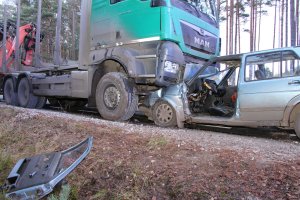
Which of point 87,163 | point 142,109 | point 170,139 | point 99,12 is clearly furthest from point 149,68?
point 87,163

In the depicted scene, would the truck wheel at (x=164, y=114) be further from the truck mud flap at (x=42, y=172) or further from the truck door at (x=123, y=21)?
the truck mud flap at (x=42, y=172)

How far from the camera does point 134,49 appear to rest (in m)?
7.58

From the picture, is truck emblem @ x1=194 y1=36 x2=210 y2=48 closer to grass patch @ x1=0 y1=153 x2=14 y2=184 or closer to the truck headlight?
the truck headlight

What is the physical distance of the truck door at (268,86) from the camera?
5.77 metres

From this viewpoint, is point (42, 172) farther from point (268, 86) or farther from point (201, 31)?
point (201, 31)

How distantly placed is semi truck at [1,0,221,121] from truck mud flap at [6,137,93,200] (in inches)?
126

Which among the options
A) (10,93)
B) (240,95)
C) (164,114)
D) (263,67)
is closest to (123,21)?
(164,114)

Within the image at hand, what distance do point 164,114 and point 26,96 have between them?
19.2 feet

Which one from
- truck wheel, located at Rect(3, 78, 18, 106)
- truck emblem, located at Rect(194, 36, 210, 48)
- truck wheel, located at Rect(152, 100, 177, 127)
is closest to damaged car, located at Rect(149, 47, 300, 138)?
truck wheel, located at Rect(152, 100, 177, 127)

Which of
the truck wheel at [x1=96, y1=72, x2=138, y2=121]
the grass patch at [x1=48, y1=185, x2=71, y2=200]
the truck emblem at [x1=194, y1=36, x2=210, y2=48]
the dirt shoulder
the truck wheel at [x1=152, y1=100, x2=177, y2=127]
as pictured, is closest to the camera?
the dirt shoulder

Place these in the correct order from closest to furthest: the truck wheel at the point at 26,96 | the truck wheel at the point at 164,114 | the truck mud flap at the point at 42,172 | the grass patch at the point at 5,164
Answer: the truck mud flap at the point at 42,172 → the grass patch at the point at 5,164 → the truck wheel at the point at 164,114 → the truck wheel at the point at 26,96

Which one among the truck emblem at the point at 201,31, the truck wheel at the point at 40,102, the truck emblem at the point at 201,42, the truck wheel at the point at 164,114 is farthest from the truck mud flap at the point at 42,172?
the truck wheel at the point at 40,102

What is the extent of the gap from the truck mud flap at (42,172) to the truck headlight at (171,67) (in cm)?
304

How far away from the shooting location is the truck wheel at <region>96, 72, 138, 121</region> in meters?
7.67
